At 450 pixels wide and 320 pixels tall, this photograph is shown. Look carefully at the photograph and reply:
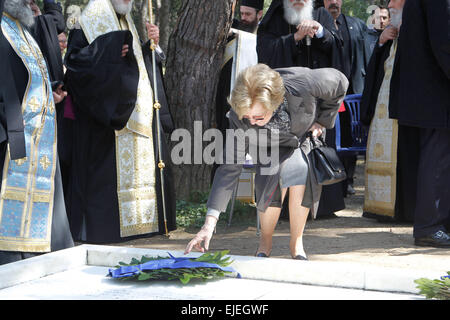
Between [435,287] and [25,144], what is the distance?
2964 mm

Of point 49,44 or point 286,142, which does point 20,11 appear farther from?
point 286,142

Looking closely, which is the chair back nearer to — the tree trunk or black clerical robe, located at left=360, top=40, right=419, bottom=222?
black clerical robe, located at left=360, top=40, right=419, bottom=222

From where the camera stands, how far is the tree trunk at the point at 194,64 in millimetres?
7676

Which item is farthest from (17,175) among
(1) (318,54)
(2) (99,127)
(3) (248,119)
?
(1) (318,54)

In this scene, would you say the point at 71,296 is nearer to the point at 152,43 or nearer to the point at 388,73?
the point at 152,43

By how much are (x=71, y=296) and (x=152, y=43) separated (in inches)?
140

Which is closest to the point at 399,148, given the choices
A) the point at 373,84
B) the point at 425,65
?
the point at 373,84

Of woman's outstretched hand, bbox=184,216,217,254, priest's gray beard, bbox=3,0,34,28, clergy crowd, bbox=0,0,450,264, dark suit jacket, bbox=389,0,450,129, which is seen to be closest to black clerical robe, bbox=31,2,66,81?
clergy crowd, bbox=0,0,450,264

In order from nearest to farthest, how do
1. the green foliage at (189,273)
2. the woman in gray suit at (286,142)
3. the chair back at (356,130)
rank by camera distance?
1. the green foliage at (189,273)
2. the woman in gray suit at (286,142)
3. the chair back at (356,130)

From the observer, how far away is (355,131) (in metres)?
7.96

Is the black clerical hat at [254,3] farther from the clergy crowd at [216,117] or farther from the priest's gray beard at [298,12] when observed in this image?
the priest's gray beard at [298,12]

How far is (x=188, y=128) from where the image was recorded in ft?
25.7

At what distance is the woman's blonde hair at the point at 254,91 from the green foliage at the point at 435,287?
1.30 m

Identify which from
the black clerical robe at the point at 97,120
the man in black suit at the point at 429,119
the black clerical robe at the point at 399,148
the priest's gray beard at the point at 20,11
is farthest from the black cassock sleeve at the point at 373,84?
the priest's gray beard at the point at 20,11
